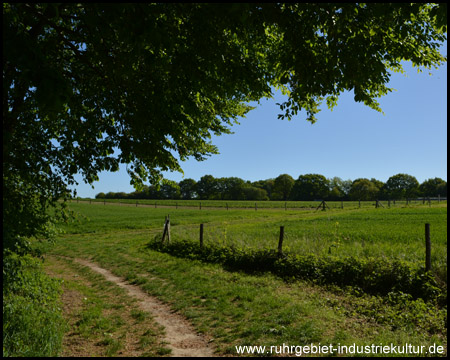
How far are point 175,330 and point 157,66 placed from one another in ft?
18.7

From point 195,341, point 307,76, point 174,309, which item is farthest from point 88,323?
A: point 307,76

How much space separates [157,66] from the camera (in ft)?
20.5

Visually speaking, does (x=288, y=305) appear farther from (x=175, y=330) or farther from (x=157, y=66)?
(x=157, y=66)

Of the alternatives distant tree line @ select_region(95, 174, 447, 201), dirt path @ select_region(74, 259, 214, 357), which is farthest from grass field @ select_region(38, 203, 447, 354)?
distant tree line @ select_region(95, 174, 447, 201)

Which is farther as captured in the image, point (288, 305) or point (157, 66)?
point (288, 305)

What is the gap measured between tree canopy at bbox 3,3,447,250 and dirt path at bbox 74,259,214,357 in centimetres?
356

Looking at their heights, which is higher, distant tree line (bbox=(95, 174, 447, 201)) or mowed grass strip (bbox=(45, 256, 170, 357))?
distant tree line (bbox=(95, 174, 447, 201))

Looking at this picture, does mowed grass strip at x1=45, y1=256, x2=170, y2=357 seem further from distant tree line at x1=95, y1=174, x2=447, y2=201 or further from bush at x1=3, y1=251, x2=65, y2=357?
distant tree line at x1=95, y1=174, x2=447, y2=201

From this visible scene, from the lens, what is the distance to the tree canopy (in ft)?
16.6

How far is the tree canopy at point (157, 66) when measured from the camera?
5070mm

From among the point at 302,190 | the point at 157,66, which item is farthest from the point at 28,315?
the point at 302,190

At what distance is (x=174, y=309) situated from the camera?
7871mm

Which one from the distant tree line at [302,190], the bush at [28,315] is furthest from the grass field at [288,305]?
the distant tree line at [302,190]

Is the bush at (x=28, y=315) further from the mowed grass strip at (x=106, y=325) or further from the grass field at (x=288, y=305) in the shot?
the grass field at (x=288, y=305)
